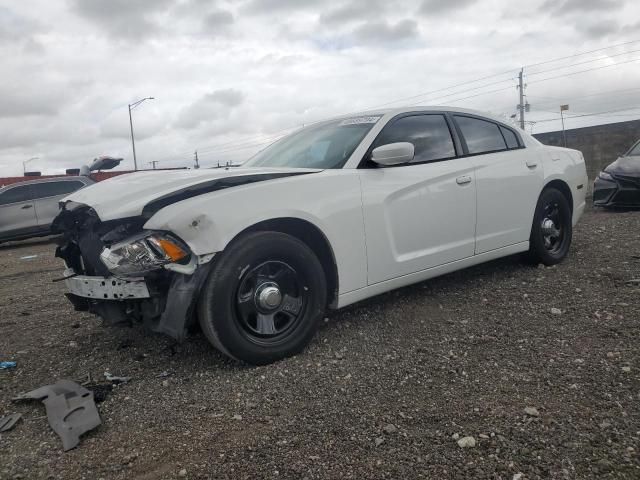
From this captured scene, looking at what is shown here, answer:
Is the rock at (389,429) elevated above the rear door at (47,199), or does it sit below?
below

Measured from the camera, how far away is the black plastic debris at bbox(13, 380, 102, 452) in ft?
7.59

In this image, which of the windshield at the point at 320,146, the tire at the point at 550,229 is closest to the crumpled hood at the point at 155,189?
the windshield at the point at 320,146

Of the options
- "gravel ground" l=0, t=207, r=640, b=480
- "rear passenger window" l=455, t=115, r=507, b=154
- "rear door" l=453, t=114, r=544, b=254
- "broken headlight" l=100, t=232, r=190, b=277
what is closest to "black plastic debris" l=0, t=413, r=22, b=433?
"gravel ground" l=0, t=207, r=640, b=480

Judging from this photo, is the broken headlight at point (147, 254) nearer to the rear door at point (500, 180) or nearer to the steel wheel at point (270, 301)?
the steel wheel at point (270, 301)

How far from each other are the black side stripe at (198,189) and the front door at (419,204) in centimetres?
75

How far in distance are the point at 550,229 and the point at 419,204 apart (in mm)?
1944

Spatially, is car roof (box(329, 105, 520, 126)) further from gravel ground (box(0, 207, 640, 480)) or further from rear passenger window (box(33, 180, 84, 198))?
rear passenger window (box(33, 180, 84, 198))

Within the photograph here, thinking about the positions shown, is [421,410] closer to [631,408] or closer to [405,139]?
[631,408]

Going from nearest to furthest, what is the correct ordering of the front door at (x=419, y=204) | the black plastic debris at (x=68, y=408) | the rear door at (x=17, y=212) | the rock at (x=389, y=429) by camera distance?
the rock at (x=389, y=429) → the black plastic debris at (x=68, y=408) → the front door at (x=419, y=204) → the rear door at (x=17, y=212)

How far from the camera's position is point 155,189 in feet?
9.47

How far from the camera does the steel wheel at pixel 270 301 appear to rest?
9.47 feet

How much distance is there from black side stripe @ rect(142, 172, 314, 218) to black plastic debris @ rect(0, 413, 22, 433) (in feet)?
3.87

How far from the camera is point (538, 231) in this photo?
15.5ft

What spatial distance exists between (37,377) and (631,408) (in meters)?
3.18
